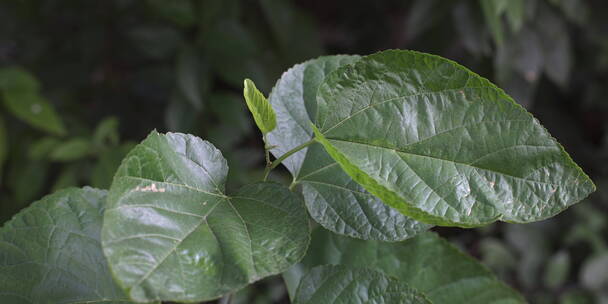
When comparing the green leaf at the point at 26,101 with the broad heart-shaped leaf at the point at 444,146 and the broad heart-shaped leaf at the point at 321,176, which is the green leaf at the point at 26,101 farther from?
the broad heart-shaped leaf at the point at 444,146

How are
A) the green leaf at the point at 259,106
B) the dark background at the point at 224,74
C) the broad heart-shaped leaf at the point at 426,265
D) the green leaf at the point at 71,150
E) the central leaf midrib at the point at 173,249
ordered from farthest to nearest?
1. the dark background at the point at 224,74
2. the green leaf at the point at 71,150
3. the broad heart-shaped leaf at the point at 426,265
4. the green leaf at the point at 259,106
5. the central leaf midrib at the point at 173,249

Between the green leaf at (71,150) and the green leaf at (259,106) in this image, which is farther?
the green leaf at (71,150)

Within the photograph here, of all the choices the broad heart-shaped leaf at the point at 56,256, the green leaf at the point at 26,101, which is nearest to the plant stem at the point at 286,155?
the broad heart-shaped leaf at the point at 56,256

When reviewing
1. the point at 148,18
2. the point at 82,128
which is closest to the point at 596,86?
the point at 148,18

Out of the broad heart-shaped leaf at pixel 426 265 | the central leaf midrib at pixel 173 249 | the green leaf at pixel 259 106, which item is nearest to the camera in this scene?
the central leaf midrib at pixel 173 249

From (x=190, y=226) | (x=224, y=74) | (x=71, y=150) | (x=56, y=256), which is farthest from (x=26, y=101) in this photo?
(x=190, y=226)
